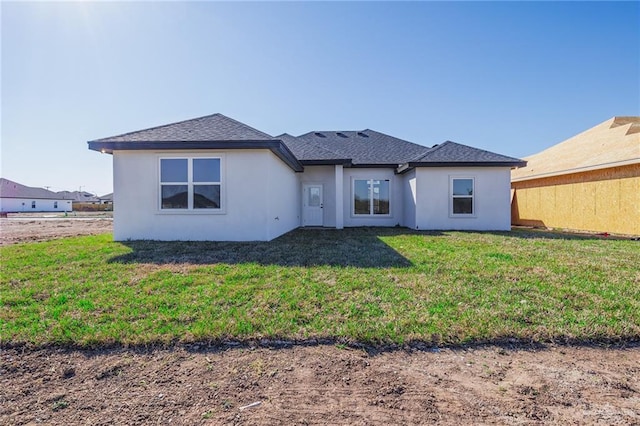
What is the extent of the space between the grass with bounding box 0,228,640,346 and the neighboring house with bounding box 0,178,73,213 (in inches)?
2391

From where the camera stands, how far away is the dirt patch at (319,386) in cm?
205

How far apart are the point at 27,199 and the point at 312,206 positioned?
63511mm

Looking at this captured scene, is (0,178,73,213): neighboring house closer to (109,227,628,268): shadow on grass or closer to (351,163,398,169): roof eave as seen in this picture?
(109,227,628,268): shadow on grass

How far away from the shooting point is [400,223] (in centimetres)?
1462

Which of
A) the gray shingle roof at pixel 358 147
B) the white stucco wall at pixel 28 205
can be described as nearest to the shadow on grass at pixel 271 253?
the gray shingle roof at pixel 358 147

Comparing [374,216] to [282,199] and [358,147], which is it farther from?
[282,199]

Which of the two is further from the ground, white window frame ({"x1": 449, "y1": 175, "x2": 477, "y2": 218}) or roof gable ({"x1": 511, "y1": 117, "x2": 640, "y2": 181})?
roof gable ({"x1": 511, "y1": 117, "x2": 640, "y2": 181})

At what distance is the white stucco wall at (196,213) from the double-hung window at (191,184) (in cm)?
15

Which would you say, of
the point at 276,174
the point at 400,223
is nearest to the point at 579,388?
the point at 276,174

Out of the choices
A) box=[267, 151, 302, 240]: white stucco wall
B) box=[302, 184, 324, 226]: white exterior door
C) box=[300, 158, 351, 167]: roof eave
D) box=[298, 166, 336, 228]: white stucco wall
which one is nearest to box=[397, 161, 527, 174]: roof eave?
box=[300, 158, 351, 167]: roof eave

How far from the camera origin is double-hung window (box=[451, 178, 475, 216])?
42.3 feet

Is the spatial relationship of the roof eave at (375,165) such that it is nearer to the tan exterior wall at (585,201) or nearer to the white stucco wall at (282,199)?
the white stucco wall at (282,199)

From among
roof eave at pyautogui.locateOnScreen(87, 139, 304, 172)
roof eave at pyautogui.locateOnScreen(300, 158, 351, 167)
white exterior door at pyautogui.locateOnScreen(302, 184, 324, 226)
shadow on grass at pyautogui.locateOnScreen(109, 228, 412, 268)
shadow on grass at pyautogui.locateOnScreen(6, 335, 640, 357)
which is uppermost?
roof eave at pyautogui.locateOnScreen(300, 158, 351, 167)

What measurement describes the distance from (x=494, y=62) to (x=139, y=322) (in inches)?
626
